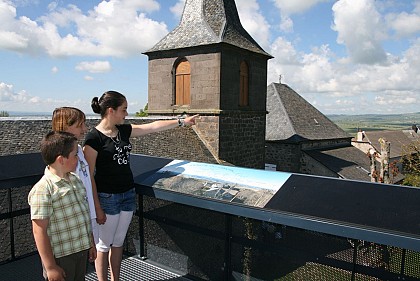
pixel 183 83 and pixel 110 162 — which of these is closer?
pixel 110 162

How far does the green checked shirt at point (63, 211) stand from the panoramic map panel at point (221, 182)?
79 centimetres

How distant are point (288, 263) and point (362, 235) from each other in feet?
2.56

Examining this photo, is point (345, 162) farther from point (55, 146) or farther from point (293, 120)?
point (55, 146)

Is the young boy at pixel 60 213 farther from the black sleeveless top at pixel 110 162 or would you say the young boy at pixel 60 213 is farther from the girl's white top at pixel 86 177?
the black sleeveless top at pixel 110 162

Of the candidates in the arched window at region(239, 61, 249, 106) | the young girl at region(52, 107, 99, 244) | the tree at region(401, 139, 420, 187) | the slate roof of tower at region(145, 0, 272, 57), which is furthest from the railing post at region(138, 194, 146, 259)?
the tree at region(401, 139, 420, 187)

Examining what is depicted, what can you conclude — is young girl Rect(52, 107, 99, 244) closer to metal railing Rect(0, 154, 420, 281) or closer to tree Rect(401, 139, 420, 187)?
metal railing Rect(0, 154, 420, 281)

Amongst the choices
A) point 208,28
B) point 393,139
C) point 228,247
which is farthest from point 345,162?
point 228,247

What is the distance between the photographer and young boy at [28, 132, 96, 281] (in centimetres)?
219

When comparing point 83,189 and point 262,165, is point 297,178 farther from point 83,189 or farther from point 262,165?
point 262,165

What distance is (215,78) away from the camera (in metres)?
14.3

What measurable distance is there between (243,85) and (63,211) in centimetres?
1418

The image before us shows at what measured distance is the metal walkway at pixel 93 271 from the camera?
337 centimetres

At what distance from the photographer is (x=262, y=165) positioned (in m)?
17.5

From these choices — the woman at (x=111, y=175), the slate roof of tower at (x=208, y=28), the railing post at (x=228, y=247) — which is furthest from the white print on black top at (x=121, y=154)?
the slate roof of tower at (x=208, y=28)
